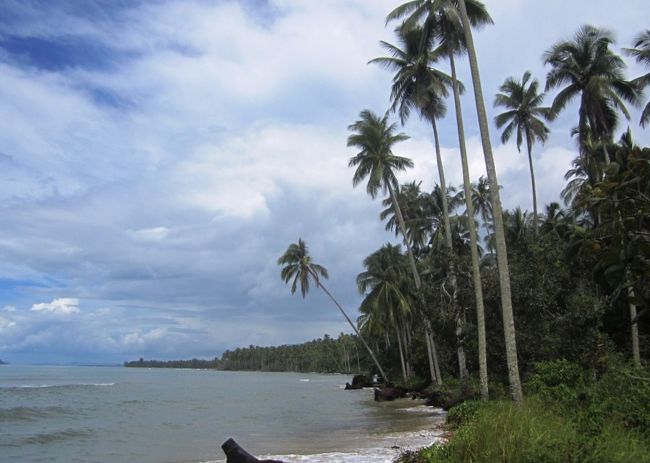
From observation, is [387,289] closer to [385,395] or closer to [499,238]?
[385,395]

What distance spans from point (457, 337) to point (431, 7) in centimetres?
1379

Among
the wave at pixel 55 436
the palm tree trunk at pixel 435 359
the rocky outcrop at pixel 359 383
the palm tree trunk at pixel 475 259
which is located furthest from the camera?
the rocky outcrop at pixel 359 383

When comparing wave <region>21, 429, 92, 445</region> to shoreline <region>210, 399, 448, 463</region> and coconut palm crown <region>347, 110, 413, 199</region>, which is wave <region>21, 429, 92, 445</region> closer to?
shoreline <region>210, 399, 448, 463</region>

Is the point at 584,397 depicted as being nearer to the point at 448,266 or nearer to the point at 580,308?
the point at 580,308

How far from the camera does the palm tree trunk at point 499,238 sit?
47.8 ft

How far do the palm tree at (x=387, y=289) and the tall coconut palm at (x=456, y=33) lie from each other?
18457 mm

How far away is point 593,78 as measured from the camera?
78.0ft

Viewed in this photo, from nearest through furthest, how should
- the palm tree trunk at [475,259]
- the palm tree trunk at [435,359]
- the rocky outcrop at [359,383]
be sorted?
1. the palm tree trunk at [475,259]
2. the palm tree trunk at [435,359]
3. the rocky outcrop at [359,383]

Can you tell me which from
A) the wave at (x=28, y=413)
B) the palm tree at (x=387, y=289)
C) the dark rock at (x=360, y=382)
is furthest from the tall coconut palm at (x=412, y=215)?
the wave at (x=28, y=413)

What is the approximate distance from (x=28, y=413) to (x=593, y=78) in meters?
31.2

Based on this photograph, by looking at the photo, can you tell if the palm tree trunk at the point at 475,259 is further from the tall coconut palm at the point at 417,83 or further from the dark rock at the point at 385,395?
the dark rock at the point at 385,395

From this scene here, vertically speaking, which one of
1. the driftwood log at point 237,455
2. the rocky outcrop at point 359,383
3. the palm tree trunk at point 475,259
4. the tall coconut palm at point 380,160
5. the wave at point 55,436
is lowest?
the rocky outcrop at point 359,383

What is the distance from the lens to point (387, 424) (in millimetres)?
19484

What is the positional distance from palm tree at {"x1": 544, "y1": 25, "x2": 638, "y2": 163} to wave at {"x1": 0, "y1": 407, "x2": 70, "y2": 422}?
95.6 ft
